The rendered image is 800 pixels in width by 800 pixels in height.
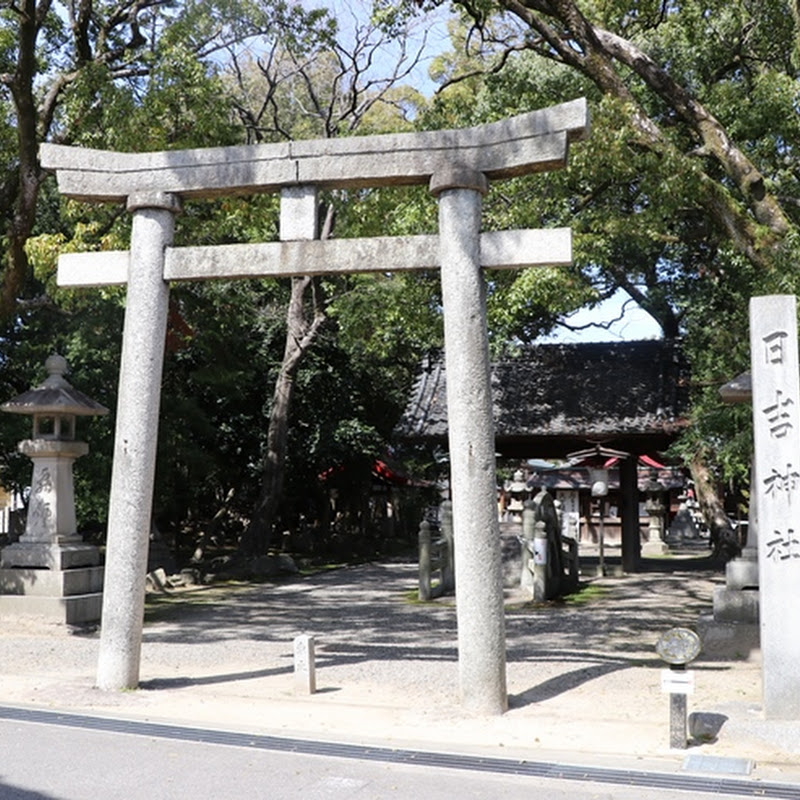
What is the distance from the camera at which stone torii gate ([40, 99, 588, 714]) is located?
291 inches

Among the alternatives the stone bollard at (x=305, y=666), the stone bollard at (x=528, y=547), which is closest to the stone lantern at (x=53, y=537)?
the stone bollard at (x=305, y=666)

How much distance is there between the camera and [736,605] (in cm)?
1030

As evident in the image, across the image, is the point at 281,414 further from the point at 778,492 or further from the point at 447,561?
the point at 778,492

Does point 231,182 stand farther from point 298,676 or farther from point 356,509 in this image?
point 356,509

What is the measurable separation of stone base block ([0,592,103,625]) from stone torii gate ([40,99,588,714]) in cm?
→ 390

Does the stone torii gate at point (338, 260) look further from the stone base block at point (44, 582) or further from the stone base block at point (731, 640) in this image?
the stone base block at point (44, 582)

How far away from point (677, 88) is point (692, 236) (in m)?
6.78

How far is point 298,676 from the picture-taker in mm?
8406

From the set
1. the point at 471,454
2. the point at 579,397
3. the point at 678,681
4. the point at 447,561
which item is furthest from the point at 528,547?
the point at 678,681

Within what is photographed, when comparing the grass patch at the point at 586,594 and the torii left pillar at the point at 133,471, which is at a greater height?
the torii left pillar at the point at 133,471

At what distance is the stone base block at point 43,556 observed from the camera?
12.3 meters

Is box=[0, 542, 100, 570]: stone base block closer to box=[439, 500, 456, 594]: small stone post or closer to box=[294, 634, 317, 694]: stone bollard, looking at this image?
box=[294, 634, 317, 694]: stone bollard

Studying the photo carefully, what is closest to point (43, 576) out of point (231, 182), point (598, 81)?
point (231, 182)

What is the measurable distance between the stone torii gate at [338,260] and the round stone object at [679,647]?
1387 millimetres
